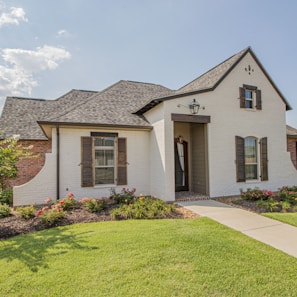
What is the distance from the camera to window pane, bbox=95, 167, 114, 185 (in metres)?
9.02

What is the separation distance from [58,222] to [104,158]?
12.2ft

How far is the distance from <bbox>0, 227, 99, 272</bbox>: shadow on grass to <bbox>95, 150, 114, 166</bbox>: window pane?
407 centimetres

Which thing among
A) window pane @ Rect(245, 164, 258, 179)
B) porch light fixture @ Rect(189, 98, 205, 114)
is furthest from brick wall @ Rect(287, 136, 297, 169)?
porch light fixture @ Rect(189, 98, 205, 114)

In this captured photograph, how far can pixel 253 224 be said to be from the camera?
5.58m

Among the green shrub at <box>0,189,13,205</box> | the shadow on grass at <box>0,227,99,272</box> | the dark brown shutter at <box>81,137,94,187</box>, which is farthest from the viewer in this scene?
the dark brown shutter at <box>81,137,94,187</box>

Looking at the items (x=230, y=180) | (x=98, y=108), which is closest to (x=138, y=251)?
(x=230, y=180)

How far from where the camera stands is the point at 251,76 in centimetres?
1023

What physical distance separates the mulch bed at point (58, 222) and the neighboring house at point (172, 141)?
1652 mm

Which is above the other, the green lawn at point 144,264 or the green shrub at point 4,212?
the green shrub at point 4,212

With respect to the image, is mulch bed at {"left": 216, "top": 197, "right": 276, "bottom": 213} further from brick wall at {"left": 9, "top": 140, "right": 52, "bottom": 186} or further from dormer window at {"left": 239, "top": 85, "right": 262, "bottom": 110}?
brick wall at {"left": 9, "top": 140, "right": 52, "bottom": 186}

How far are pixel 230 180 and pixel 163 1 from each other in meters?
8.14

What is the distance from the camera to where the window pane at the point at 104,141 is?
9062 mm

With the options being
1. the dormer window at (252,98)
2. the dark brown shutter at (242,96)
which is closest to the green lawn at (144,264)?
the dark brown shutter at (242,96)

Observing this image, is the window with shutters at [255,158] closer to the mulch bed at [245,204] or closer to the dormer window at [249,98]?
the dormer window at [249,98]
